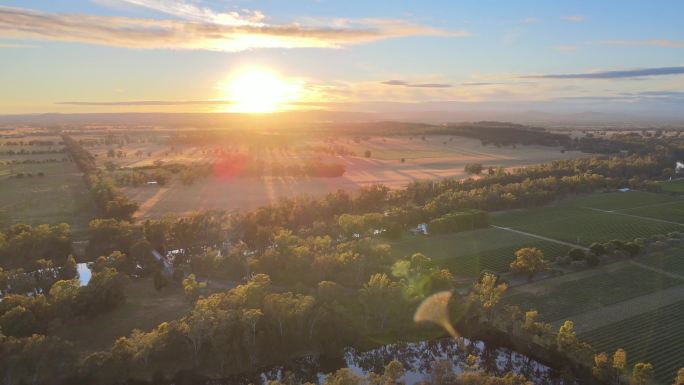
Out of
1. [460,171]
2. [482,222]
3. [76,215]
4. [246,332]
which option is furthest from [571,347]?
[460,171]

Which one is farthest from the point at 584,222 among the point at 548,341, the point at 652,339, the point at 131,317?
the point at 131,317

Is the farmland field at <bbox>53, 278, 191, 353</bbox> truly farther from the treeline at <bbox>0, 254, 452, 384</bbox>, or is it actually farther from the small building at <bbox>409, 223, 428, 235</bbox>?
the small building at <bbox>409, 223, 428, 235</bbox>

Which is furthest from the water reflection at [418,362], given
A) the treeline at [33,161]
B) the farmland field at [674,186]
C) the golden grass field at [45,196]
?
the treeline at [33,161]

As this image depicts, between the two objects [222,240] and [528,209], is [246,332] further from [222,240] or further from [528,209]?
[528,209]

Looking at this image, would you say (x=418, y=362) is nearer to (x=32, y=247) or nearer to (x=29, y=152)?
(x=32, y=247)

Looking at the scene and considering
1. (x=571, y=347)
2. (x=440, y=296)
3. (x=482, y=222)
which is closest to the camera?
(x=571, y=347)
